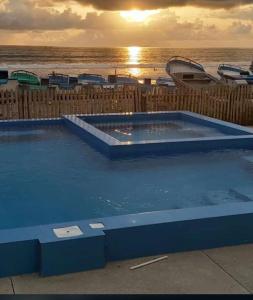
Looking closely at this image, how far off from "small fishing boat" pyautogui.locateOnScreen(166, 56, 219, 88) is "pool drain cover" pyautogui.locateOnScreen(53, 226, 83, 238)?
19.4 metres

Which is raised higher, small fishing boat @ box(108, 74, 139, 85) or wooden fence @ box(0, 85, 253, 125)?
wooden fence @ box(0, 85, 253, 125)

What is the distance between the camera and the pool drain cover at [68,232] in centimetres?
407

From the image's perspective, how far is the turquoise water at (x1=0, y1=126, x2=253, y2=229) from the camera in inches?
254

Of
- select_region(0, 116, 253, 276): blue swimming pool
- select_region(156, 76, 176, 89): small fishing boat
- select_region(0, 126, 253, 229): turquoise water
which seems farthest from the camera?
select_region(156, 76, 176, 89): small fishing boat

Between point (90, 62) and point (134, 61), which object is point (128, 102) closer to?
point (90, 62)

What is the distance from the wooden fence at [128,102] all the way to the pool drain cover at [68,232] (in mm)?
9775

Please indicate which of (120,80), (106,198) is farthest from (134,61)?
(106,198)

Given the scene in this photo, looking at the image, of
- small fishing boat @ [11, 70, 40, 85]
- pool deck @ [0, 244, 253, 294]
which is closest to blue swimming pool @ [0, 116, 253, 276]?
pool deck @ [0, 244, 253, 294]

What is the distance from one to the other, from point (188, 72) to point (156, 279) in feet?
74.3

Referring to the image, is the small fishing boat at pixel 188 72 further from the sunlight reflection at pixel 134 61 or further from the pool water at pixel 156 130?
the sunlight reflection at pixel 134 61

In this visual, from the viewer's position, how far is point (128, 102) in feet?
47.7

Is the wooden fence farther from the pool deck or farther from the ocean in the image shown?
the ocean

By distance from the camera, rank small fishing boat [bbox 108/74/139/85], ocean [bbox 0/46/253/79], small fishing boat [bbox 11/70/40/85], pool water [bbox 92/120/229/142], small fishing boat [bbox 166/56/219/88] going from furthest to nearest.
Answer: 1. ocean [bbox 0/46/253/79]
2. small fishing boat [bbox 108/74/139/85]
3. small fishing boat [bbox 11/70/40/85]
4. small fishing boat [bbox 166/56/219/88]
5. pool water [bbox 92/120/229/142]

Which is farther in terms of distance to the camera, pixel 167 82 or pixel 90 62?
pixel 90 62
